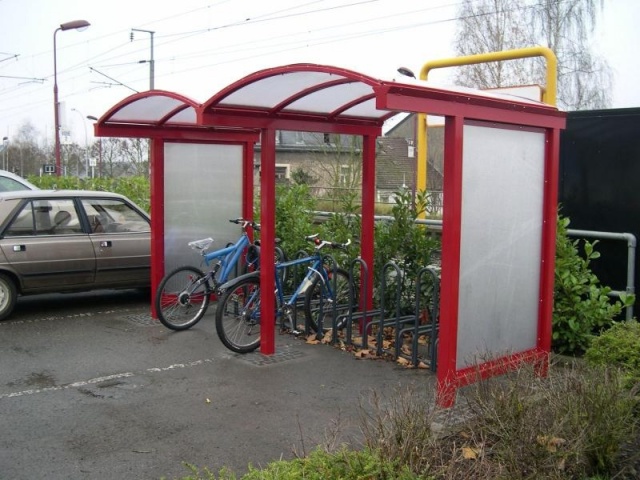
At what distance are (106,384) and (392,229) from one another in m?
3.51

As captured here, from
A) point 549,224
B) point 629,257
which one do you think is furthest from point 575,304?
point 549,224

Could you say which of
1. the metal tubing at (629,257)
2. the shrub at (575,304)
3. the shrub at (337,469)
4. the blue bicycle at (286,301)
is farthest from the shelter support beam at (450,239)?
the metal tubing at (629,257)

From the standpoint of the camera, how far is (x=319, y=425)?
530 cm

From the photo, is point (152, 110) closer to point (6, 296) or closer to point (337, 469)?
point (6, 296)

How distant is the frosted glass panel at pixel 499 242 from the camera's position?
544cm

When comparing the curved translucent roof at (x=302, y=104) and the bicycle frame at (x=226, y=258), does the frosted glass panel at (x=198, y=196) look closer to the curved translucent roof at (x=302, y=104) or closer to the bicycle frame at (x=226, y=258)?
the curved translucent roof at (x=302, y=104)

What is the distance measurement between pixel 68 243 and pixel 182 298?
1.93 meters

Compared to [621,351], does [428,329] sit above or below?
below

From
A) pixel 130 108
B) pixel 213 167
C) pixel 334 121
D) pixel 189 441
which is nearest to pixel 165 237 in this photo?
pixel 213 167

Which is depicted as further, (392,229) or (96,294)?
(96,294)

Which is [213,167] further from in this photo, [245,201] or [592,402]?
[592,402]

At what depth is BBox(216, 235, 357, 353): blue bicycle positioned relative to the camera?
721cm

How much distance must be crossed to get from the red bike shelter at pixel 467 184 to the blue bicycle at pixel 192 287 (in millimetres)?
1444

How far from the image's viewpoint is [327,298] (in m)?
7.86
